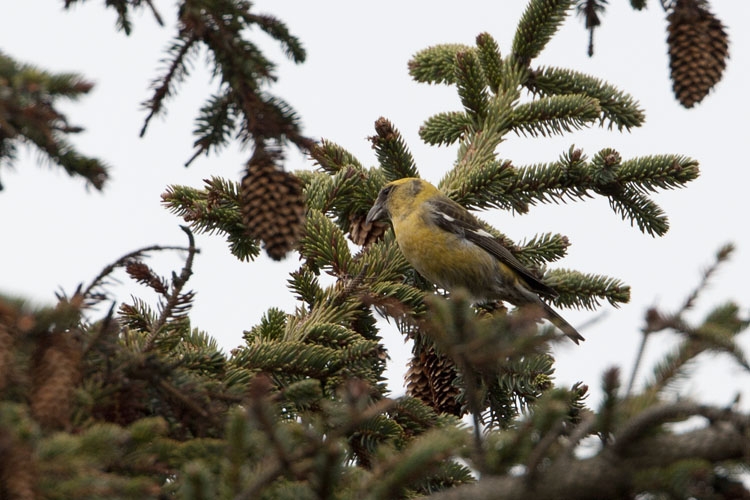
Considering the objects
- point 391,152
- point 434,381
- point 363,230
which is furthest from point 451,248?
point 434,381

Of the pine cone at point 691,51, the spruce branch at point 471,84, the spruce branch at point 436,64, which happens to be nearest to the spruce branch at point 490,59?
the spruce branch at point 471,84

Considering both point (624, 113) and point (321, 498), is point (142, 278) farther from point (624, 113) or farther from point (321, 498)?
point (624, 113)

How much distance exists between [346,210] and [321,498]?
10.6 ft

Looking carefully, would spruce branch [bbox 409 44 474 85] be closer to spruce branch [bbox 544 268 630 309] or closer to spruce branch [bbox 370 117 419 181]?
spruce branch [bbox 370 117 419 181]

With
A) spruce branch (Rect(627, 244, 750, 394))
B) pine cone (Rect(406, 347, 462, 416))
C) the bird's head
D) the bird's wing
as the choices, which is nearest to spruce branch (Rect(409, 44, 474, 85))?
the bird's head

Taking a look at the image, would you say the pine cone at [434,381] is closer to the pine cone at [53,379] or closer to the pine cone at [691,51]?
the pine cone at [691,51]

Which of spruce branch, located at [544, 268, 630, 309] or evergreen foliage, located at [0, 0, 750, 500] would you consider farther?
spruce branch, located at [544, 268, 630, 309]

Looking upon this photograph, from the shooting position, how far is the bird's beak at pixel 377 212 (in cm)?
458

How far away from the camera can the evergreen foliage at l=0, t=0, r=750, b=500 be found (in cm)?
162

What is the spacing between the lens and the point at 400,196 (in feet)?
16.3

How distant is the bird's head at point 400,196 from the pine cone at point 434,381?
968mm

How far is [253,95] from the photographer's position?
221 cm

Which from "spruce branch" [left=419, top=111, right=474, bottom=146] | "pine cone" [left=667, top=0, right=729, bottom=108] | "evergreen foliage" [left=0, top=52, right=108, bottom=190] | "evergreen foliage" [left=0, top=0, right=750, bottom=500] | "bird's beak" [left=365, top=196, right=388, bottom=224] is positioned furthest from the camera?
"spruce branch" [left=419, top=111, right=474, bottom=146]

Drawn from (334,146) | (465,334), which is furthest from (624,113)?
(465,334)
